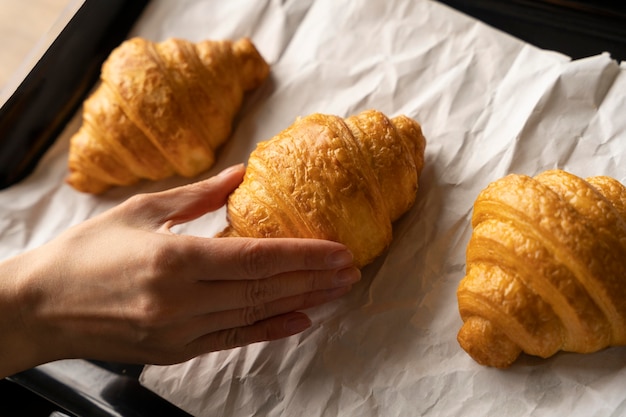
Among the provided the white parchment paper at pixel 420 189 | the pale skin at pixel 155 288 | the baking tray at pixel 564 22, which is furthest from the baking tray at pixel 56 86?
the baking tray at pixel 564 22

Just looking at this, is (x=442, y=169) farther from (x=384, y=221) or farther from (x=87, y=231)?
(x=87, y=231)

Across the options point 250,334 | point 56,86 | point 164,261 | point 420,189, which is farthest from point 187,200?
point 56,86

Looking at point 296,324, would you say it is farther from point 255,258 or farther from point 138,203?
point 138,203

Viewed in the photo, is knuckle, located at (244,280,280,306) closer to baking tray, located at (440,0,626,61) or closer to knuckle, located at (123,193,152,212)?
knuckle, located at (123,193,152,212)

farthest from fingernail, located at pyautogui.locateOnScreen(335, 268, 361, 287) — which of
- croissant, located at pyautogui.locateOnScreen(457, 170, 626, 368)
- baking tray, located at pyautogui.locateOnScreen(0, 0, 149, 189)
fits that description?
baking tray, located at pyautogui.locateOnScreen(0, 0, 149, 189)

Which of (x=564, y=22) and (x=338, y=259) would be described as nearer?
(x=338, y=259)

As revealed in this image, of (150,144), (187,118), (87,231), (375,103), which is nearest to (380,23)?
(375,103)
